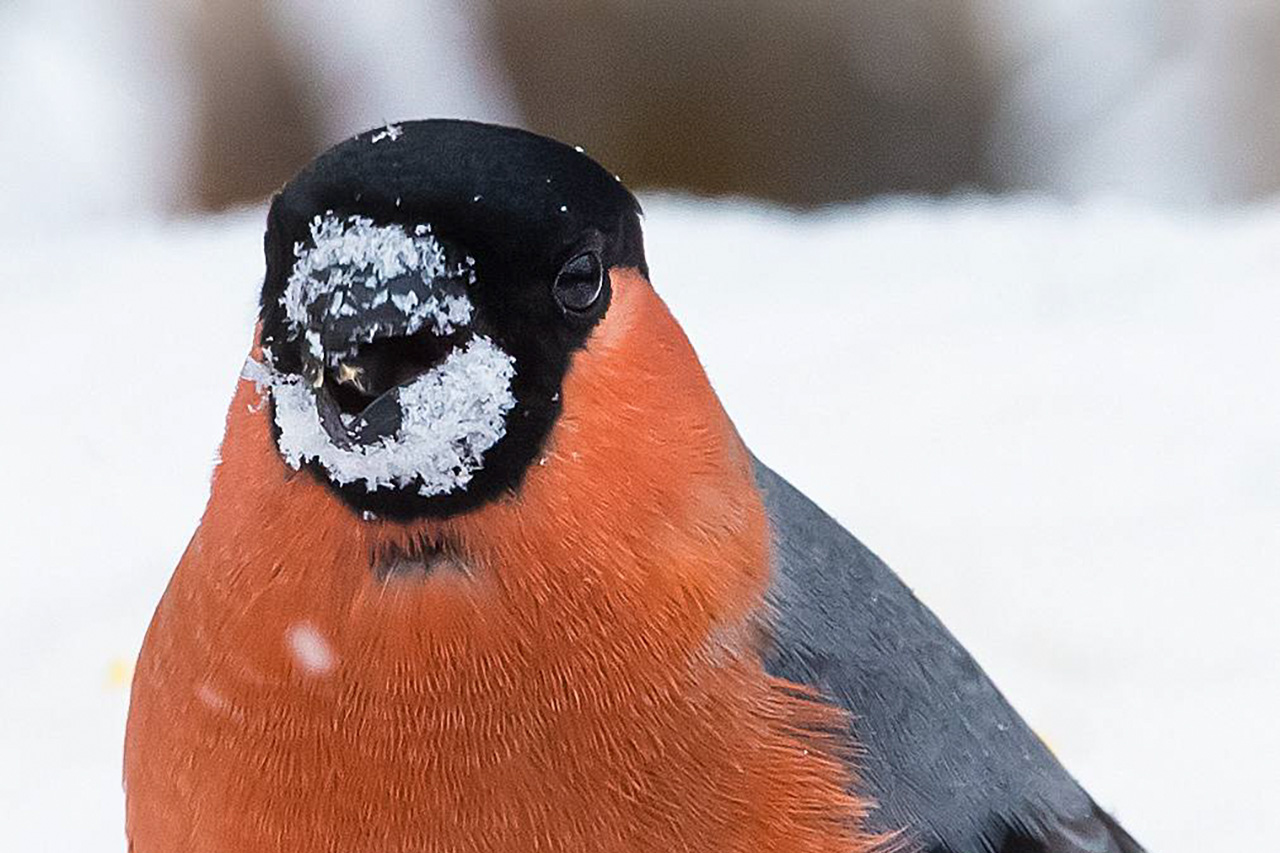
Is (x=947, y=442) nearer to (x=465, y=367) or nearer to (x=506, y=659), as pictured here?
(x=506, y=659)

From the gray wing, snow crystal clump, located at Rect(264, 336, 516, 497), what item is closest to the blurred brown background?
the gray wing

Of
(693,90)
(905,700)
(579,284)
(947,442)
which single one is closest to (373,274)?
(579,284)

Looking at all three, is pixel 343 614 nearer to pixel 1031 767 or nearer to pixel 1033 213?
pixel 1031 767

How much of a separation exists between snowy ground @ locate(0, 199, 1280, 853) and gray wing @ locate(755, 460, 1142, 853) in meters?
0.80

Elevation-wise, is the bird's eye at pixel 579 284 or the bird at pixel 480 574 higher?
the bird's eye at pixel 579 284

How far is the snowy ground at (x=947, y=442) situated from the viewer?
2.45m

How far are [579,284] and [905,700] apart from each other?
56cm

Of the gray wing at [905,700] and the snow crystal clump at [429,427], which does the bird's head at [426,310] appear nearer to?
the snow crystal clump at [429,427]

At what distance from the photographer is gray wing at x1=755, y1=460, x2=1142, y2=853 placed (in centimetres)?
147

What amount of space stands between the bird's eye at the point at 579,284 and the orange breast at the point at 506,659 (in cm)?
4

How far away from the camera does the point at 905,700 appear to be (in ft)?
5.05

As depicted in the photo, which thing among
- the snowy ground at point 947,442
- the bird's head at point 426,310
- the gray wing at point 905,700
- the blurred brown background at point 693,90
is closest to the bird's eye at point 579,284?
the bird's head at point 426,310

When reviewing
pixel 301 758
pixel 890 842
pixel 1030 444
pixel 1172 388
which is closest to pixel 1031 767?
pixel 890 842

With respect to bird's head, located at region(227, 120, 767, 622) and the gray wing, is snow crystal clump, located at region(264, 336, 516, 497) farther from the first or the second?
the gray wing
